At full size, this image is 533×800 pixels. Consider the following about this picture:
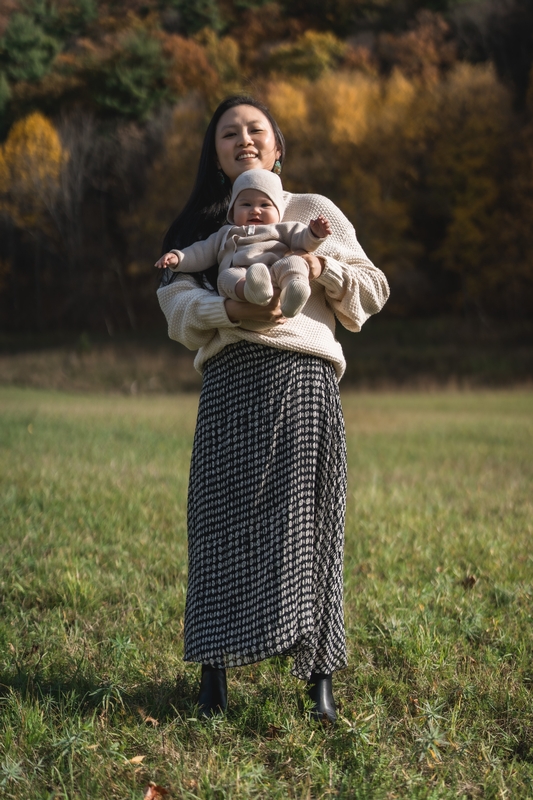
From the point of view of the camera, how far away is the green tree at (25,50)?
153 feet

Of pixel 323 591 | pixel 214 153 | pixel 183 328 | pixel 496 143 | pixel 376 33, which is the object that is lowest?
pixel 323 591

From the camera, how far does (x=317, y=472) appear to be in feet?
9.62

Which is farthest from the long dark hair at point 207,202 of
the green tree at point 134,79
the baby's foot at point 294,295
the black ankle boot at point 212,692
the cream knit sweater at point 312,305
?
the green tree at point 134,79

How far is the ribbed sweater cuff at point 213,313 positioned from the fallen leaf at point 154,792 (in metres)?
1.39

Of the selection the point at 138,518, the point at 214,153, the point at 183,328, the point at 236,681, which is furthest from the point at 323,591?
the point at 138,518

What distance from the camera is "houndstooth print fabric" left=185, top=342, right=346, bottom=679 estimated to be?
8.99 ft

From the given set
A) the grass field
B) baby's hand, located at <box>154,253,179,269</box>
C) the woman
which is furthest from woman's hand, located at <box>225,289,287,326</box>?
the grass field

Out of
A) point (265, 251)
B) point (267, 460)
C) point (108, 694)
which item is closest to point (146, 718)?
point (108, 694)

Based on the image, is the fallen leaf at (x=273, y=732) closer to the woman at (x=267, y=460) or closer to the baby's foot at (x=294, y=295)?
the woman at (x=267, y=460)

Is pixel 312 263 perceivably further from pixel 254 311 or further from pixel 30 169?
pixel 30 169

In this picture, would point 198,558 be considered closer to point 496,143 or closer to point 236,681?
point 236,681

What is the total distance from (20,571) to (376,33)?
49908 mm

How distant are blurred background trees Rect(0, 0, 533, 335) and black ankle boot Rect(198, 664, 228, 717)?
31.7 meters

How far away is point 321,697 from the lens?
2.91m
